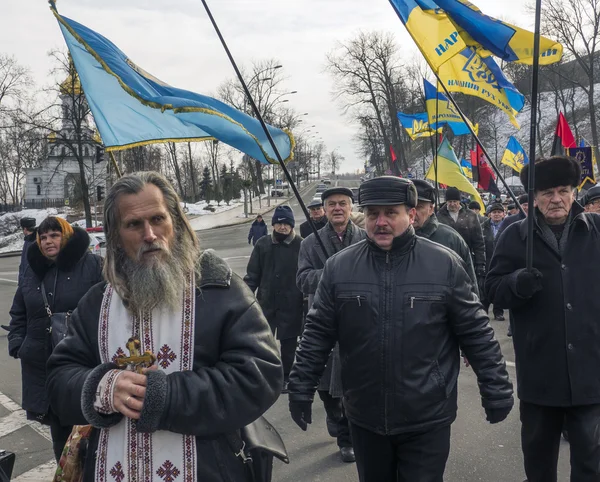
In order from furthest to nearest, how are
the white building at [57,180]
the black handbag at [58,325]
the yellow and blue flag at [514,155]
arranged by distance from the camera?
the white building at [57,180], the yellow and blue flag at [514,155], the black handbag at [58,325]

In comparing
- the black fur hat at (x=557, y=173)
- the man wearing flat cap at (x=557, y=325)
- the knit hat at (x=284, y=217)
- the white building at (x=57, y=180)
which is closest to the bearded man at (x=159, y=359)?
the man wearing flat cap at (x=557, y=325)

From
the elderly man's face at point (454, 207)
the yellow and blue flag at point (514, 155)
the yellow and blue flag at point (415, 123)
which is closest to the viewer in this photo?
the elderly man's face at point (454, 207)

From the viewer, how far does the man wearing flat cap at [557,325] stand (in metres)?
3.17

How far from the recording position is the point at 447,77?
4.96 m

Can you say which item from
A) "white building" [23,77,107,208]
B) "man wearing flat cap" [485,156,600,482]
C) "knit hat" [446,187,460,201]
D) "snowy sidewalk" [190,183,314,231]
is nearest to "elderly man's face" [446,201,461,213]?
"knit hat" [446,187,460,201]

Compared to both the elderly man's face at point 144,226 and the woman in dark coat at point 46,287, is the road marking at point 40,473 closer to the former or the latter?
the woman in dark coat at point 46,287

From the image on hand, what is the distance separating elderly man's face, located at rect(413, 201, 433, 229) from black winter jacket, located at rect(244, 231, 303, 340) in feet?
4.80

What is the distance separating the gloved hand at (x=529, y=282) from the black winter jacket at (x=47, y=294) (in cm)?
277

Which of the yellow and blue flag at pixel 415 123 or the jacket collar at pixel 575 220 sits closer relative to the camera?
the jacket collar at pixel 575 220

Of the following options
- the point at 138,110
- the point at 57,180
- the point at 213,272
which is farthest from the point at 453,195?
the point at 57,180

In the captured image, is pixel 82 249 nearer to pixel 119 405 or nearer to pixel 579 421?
pixel 119 405

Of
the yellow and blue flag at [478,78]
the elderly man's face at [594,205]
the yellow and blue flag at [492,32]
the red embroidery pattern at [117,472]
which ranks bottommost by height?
the red embroidery pattern at [117,472]

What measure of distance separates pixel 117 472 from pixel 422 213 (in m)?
3.80

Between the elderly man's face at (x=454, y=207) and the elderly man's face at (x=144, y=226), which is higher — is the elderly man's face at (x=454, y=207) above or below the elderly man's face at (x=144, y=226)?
below
